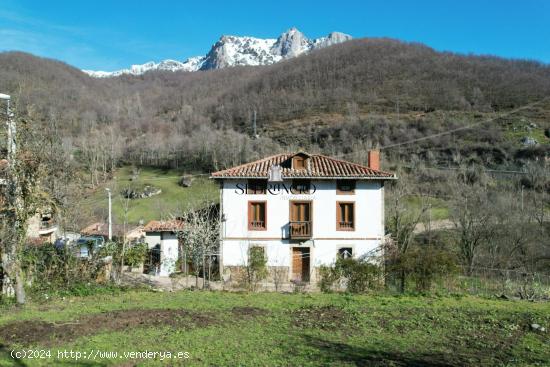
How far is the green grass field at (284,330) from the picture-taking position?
833 centimetres

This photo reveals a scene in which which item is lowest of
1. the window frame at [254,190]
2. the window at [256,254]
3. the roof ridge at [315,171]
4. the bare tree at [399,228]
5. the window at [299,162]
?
the window at [256,254]

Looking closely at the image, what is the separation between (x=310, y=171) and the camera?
84.4 feet

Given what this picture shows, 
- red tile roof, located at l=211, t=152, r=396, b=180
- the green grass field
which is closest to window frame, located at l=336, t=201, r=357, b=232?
red tile roof, located at l=211, t=152, r=396, b=180

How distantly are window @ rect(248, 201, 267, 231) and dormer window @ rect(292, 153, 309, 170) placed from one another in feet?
8.74

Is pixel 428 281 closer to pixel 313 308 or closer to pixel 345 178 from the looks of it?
pixel 313 308

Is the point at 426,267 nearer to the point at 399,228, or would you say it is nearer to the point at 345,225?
the point at 345,225

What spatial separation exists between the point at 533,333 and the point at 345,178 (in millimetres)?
15203

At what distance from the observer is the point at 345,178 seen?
2508 cm

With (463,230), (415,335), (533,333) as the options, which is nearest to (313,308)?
(415,335)

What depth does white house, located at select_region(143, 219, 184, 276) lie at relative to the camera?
1038 inches

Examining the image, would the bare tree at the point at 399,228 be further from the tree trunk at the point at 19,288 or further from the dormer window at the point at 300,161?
the tree trunk at the point at 19,288

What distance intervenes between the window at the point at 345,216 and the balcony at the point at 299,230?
5.23ft

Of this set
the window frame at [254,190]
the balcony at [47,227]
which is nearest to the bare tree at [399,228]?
the window frame at [254,190]

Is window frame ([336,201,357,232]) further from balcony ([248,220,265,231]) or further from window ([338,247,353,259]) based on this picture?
balcony ([248,220,265,231])
